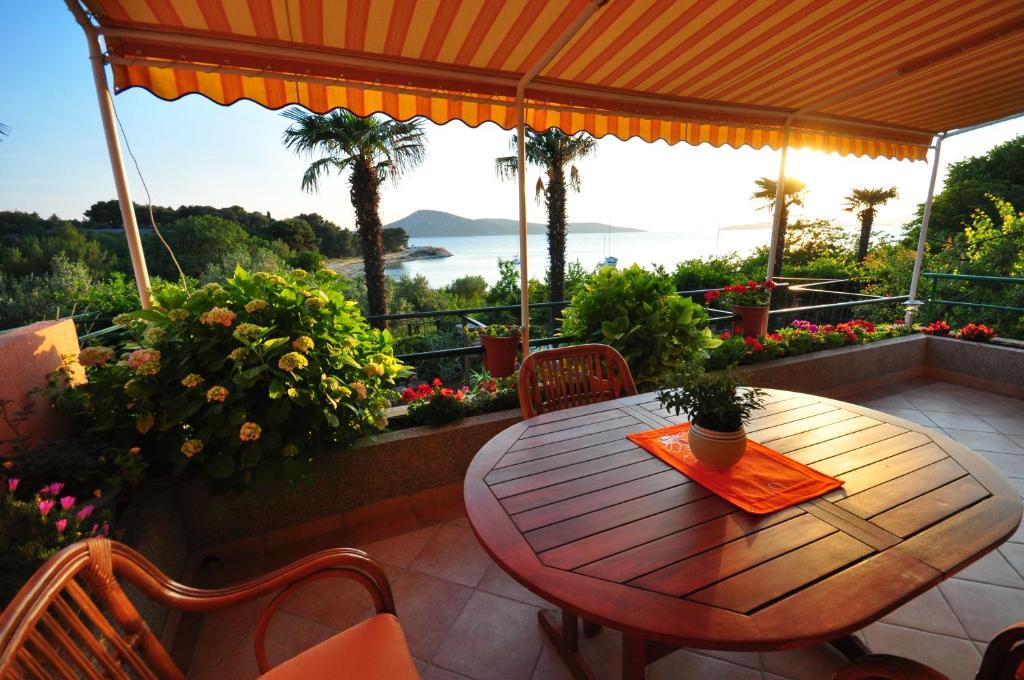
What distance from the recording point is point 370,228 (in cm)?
772

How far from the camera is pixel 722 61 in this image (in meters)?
2.62

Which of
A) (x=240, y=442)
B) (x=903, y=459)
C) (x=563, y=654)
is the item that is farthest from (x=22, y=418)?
(x=903, y=459)

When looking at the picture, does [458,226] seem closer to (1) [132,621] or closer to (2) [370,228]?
(2) [370,228]

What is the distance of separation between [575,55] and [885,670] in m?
2.80

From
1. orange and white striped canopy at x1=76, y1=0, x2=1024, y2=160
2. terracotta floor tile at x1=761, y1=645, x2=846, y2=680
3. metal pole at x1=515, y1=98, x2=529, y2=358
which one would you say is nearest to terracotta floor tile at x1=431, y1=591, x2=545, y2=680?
terracotta floor tile at x1=761, y1=645, x2=846, y2=680

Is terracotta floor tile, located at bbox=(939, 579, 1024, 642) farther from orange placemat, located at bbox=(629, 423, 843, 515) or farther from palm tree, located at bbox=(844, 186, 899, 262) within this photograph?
palm tree, located at bbox=(844, 186, 899, 262)

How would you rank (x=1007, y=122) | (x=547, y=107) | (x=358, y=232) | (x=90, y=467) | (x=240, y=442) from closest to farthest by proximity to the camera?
(x=90, y=467) → (x=240, y=442) → (x=547, y=107) → (x=1007, y=122) → (x=358, y=232)

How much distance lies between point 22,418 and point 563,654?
6.87ft

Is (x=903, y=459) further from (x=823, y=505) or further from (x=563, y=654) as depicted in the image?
(x=563, y=654)

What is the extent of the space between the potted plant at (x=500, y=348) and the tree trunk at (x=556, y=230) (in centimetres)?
695

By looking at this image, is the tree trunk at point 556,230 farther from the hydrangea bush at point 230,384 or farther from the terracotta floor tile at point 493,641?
the terracotta floor tile at point 493,641

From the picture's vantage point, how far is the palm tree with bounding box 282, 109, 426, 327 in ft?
22.4

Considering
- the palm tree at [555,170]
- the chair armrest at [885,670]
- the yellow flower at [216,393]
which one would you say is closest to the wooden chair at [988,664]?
the chair armrest at [885,670]

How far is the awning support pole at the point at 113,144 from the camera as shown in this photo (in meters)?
1.82
